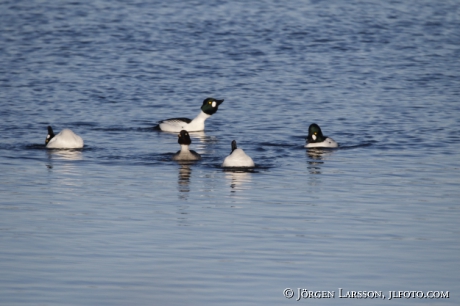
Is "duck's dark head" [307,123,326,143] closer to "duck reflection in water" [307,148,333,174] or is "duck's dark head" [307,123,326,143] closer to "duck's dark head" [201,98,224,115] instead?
"duck reflection in water" [307,148,333,174]

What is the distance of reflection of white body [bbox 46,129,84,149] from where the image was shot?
74.8ft

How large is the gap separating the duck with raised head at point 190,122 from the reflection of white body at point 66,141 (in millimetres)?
4274

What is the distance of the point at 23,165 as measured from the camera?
21.1m

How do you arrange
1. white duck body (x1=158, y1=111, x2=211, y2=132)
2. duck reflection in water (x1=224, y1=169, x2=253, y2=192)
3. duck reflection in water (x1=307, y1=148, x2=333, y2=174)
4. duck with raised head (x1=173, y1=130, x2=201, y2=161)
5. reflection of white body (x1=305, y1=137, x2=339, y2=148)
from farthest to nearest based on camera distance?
white duck body (x1=158, y1=111, x2=211, y2=132) < reflection of white body (x1=305, y1=137, x2=339, y2=148) < duck with raised head (x1=173, y1=130, x2=201, y2=161) < duck reflection in water (x1=307, y1=148, x2=333, y2=174) < duck reflection in water (x1=224, y1=169, x2=253, y2=192)

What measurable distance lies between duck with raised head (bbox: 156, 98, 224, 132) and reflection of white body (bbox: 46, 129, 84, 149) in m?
4.27

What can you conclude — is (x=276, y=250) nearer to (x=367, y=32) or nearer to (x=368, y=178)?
(x=368, y=178)

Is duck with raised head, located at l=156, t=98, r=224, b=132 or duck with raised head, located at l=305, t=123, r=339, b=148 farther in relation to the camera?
duck with raised head, located at l=156, t=98, r=224, b=132

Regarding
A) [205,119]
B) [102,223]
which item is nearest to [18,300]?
[102,223]

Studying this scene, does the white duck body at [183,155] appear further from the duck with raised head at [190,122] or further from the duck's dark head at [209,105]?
the duck's dark head at [209,105]

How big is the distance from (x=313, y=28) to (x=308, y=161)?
96.2 feet

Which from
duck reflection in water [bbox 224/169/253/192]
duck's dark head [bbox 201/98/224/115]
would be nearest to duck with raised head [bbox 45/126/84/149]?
duck reflection in water [bbox 224/169/253/192]

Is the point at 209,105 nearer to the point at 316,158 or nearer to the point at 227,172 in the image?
the point at 316,158

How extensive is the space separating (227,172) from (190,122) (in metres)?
7.66

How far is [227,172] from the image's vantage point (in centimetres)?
2052
